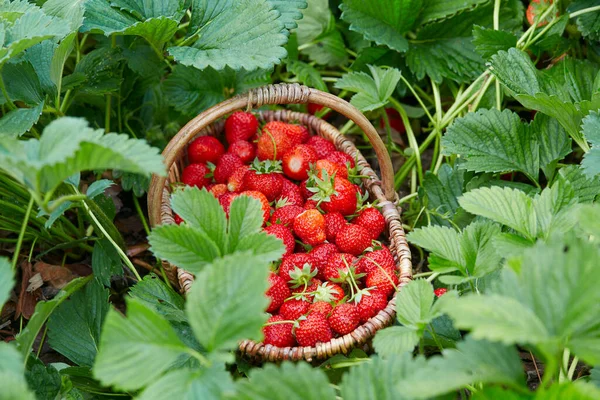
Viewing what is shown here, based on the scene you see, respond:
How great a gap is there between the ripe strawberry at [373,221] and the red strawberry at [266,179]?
0.63ft

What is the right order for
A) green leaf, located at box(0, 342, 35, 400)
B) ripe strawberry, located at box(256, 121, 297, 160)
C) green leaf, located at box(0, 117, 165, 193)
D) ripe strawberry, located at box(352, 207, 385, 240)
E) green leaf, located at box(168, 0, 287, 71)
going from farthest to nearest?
ripe strawberry, located at box(256, 121, 297, 160), ripe strawberry, located at box(352, 207, 385, 240), green leaf, located at box(168, 0, 287, 71), green leaf, located at box(0, 117, 165, 193), green leaf, located at box(0, 342, 35, 400)

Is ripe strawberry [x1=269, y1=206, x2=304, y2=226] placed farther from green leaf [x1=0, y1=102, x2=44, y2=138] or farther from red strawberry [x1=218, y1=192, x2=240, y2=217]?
green leaf [x1=0, y1=102, x2=44, y2=138]

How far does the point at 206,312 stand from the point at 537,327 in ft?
1.18

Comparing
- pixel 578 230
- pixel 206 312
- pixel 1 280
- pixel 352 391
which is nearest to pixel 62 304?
pixel 1 280

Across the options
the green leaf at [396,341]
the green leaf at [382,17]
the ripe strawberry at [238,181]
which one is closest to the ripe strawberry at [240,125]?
the ripe strawberry at [238,181]

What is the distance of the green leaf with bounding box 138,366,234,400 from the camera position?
0.72 metres

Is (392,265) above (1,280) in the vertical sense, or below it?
below

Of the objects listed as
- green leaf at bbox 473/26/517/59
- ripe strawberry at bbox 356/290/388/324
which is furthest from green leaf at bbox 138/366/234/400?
green leaf at bbox 473/26/517/59

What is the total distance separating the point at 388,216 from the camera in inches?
51.2

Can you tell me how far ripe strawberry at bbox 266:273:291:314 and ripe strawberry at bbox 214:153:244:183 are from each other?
309mm

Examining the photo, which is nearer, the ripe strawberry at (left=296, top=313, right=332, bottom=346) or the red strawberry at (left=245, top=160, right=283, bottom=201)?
the ripe strawberry at (left=296, top=313, right=332, bottom=346)

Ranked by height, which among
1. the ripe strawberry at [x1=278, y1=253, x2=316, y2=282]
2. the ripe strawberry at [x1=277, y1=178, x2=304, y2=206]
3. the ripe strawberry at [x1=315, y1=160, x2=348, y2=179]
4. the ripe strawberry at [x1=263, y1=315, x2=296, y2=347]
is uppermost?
the ripe strawberry at [x1=315, y1=160, x2=348, y2=179]

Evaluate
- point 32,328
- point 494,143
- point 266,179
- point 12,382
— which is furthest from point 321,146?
point 12,382

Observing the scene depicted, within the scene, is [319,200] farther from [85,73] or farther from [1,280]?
[1,280]
